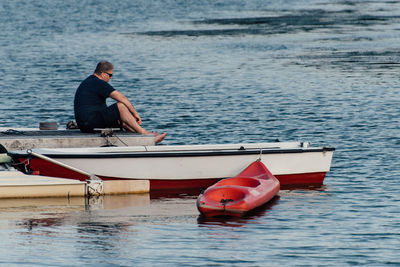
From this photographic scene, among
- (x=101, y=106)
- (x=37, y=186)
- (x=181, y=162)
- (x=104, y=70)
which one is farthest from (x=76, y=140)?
(x=181, y=162)

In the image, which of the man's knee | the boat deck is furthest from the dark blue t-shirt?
the boat deck

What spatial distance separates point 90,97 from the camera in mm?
18156

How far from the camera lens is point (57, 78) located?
3678 cm

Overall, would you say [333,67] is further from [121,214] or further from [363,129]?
[121,214]

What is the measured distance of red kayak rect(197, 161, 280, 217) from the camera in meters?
15.1

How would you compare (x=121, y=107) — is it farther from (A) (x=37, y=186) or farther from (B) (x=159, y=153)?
(A) (x=37, y=186)

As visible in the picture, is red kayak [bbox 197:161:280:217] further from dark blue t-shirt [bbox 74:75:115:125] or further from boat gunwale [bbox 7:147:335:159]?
dark blue t-shirt [bbox 74:75:115:125]

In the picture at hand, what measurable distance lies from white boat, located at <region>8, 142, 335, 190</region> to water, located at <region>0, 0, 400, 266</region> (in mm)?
550

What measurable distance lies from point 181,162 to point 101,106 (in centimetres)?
228

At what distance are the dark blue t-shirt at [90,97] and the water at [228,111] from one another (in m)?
2.43

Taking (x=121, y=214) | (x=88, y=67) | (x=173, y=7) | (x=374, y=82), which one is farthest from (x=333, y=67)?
(x=173, y=7)

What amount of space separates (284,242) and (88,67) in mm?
28173

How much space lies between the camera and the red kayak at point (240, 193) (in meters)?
15.1

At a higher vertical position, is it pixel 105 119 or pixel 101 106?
pixel 101 106
